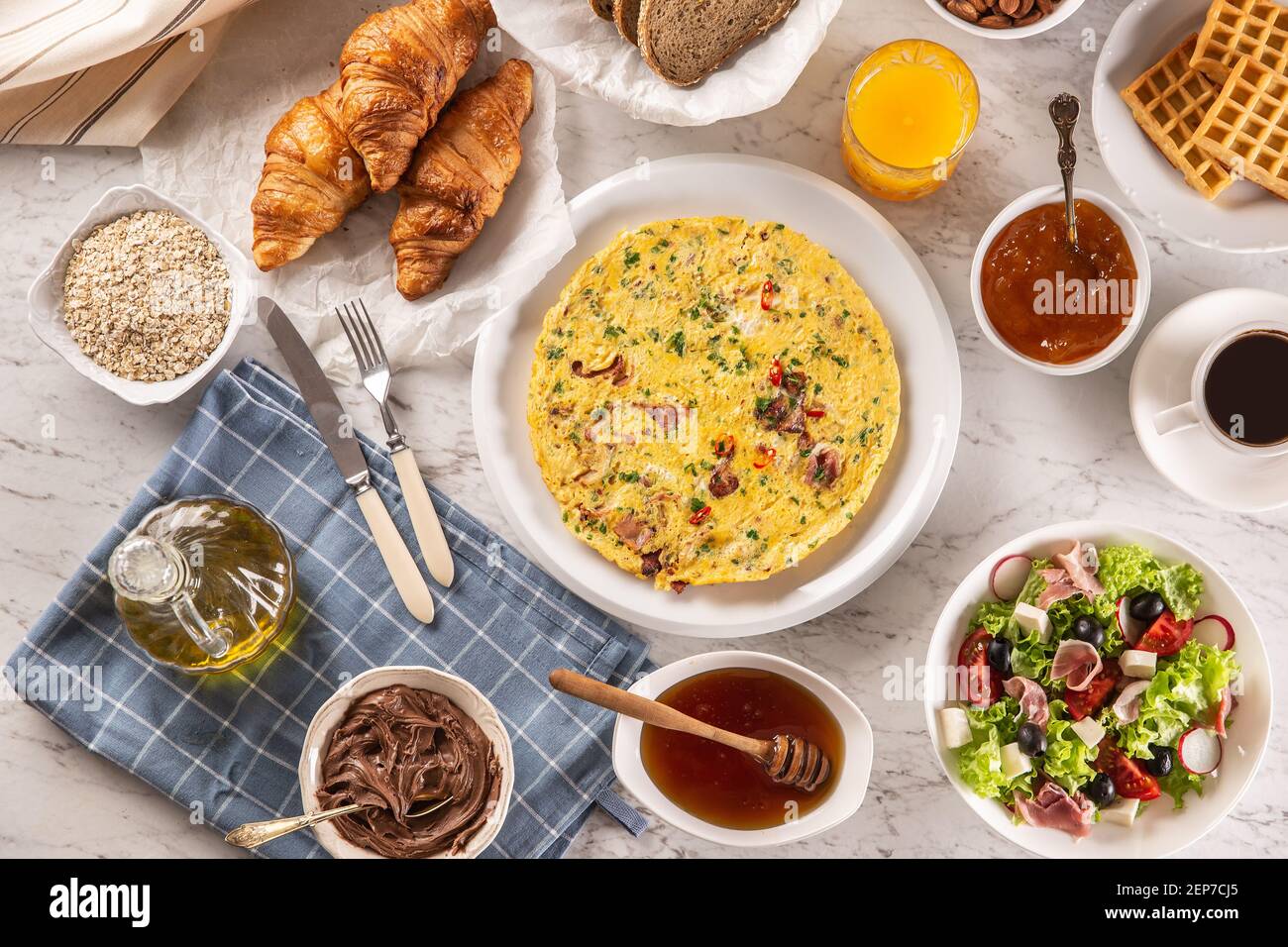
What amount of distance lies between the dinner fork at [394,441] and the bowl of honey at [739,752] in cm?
67

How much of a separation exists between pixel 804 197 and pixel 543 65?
31.1 inches

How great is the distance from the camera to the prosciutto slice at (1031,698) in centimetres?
251

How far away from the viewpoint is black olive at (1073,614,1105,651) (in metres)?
2.51

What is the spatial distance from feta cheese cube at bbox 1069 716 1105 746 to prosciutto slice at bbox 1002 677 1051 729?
7 cm

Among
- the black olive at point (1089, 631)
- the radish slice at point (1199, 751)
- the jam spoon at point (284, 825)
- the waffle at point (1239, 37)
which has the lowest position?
the radish slice at point (1199, 751)

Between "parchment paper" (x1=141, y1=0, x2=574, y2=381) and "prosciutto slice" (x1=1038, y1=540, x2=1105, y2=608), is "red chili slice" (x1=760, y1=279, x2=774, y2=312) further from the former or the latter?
"prosciutto slice" (x1=1038, y1=540, x2=1105, y2=608)

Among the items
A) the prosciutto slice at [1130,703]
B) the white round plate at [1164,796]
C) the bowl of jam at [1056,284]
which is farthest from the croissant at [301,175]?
the prosciutto slice at [1130,703]

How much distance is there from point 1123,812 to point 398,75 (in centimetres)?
263

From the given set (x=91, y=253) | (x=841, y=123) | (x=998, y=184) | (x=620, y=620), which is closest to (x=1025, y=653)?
(x=620, y=620)

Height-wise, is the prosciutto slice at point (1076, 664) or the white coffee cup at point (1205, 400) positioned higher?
the white coffee cup at point (1205, 400)

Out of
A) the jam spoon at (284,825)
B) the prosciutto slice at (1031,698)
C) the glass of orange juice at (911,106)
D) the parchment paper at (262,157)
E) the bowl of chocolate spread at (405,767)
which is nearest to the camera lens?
the jam spoon at (284,825)

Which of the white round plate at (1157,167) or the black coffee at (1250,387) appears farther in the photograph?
the white round plate at (1157,167)

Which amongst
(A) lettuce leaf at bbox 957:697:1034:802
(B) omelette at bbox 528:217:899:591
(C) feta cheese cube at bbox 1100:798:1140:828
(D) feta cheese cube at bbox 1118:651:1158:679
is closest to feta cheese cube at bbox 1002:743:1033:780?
(A) lettuce leaf at bbox 957:697:1034:802

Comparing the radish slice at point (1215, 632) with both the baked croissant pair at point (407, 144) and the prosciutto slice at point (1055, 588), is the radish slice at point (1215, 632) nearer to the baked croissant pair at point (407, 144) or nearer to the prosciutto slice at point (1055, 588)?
the prosciutto slice at point (1055, 588)
